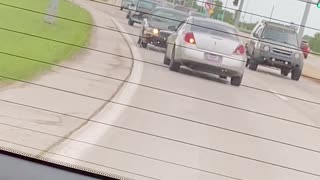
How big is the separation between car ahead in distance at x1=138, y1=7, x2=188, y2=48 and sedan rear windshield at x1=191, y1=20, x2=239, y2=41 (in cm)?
Result: 12

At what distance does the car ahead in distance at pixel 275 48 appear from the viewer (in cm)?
365

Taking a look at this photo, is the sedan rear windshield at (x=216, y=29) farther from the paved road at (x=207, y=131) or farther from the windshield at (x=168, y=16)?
the paved road at (x=207, y=131)

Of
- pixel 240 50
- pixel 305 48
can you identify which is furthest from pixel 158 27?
pixel 305 48

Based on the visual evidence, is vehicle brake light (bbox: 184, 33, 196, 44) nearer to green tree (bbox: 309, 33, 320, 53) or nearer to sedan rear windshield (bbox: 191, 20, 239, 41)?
sedan rear windshield (bbox: 191, 20, 239, 41)

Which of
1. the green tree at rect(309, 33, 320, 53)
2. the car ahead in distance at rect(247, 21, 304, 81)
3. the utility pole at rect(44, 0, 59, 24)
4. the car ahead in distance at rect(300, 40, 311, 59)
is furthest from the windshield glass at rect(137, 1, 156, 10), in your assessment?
the green tree at rect(309, 33, 320, 53)

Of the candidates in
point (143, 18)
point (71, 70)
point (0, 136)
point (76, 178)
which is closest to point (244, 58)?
point (143, 18)

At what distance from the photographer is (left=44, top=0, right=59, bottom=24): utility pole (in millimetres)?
3857

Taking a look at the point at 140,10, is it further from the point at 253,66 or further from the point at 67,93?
the point at 67,93

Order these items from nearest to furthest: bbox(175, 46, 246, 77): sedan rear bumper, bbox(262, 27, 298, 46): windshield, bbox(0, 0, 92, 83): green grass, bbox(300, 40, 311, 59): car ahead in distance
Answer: bbox(300, 40, 311, 59): car ahead in distance
bbox(262, 27, 298, 46): windshield
bbox(0, 0, 92, 83): green grass
bbox(175, 46, 246, 77): sedan rear bumper

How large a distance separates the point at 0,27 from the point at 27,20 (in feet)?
0.52

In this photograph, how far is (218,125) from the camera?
4746 mm

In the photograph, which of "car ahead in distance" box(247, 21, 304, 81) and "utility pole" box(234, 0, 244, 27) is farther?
"car ahead in distance" box(247, 21, 304, 81)

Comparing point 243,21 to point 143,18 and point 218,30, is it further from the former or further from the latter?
point 143,18

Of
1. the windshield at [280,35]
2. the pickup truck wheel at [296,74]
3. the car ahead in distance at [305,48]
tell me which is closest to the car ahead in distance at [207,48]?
the windshield at [280,35]
